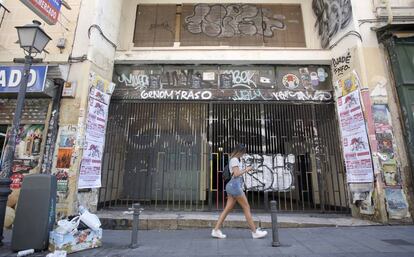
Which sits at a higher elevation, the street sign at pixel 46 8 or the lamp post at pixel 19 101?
the street sign at pixel 46 8

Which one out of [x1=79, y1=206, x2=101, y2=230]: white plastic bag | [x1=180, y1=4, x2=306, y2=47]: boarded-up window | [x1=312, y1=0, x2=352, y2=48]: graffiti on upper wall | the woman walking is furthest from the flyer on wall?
[x1=312, y1=0, x2=352, y2=48]: graffiti on upper wall

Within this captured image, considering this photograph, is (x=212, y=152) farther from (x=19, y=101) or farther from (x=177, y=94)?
(x=19, y=101)

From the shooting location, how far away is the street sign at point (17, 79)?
23.0ft

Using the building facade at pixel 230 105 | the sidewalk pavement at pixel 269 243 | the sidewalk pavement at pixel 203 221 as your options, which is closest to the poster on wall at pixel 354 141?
the building facade at pixel 230 105

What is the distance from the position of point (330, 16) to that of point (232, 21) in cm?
328

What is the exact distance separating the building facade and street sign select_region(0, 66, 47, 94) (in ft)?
1.97

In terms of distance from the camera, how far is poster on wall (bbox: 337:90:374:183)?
668cm

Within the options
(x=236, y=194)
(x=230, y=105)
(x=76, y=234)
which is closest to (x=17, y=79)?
(x=76, y=234)

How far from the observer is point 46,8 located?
21.7 feet

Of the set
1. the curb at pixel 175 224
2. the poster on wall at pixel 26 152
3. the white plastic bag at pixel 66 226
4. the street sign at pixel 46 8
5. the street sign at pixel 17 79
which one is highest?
the street sign at pixel 46 8

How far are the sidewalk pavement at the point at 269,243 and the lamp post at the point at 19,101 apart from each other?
1.05m

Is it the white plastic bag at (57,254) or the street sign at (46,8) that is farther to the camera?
the street sign at (46,8)

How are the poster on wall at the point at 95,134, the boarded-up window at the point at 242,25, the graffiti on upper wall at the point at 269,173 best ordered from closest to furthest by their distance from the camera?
the poster on wall at the point at 95,134 < the graffiti on upper wall at the point at 269,173 < the boarded-up window at the point at 242,25

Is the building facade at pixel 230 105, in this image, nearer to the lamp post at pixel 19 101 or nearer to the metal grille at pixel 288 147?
the metal grille at pixel 288 147
